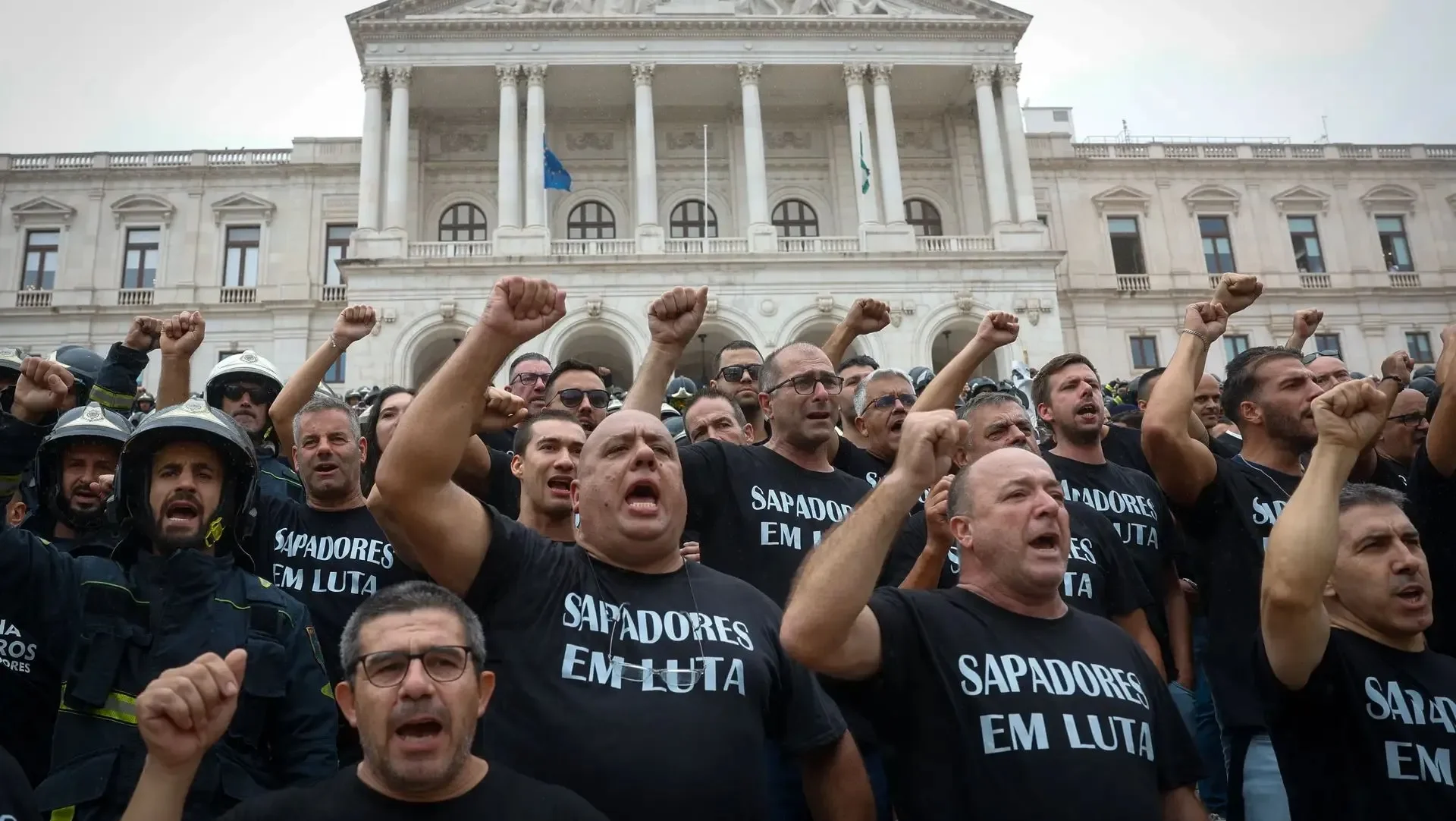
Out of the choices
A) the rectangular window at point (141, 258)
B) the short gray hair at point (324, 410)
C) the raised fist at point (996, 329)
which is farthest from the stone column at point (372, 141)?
the raised fist at point (996, 329)

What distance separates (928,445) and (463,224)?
32129 mm

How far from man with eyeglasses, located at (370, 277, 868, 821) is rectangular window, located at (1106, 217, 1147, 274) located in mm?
36145

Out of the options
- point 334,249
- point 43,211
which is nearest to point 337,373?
point 334,249

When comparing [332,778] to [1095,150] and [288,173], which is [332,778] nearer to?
[288,173]

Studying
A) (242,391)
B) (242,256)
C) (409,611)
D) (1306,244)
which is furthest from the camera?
(1306,244)

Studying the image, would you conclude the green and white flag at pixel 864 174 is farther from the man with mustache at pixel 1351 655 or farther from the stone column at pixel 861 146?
the man with mustache at pixel 1351 655

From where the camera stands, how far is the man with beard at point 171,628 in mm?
3152

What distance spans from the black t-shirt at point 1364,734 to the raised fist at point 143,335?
16.7 feet

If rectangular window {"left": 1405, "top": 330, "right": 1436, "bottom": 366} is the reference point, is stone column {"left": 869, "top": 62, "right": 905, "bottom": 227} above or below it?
above

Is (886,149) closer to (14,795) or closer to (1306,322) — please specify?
(1306,322)

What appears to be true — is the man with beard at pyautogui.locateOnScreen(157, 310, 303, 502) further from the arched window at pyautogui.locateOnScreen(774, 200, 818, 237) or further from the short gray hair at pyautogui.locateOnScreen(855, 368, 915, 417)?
the arched window at pyautogui.locateOnScreen(774, 200, 818, 237)

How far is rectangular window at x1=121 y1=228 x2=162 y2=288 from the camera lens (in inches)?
1345

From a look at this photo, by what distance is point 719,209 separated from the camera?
110 feet

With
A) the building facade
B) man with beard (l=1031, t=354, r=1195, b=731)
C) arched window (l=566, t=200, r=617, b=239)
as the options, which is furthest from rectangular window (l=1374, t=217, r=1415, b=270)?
man with beard (l=1031, t=354, r=1195, b=731)
